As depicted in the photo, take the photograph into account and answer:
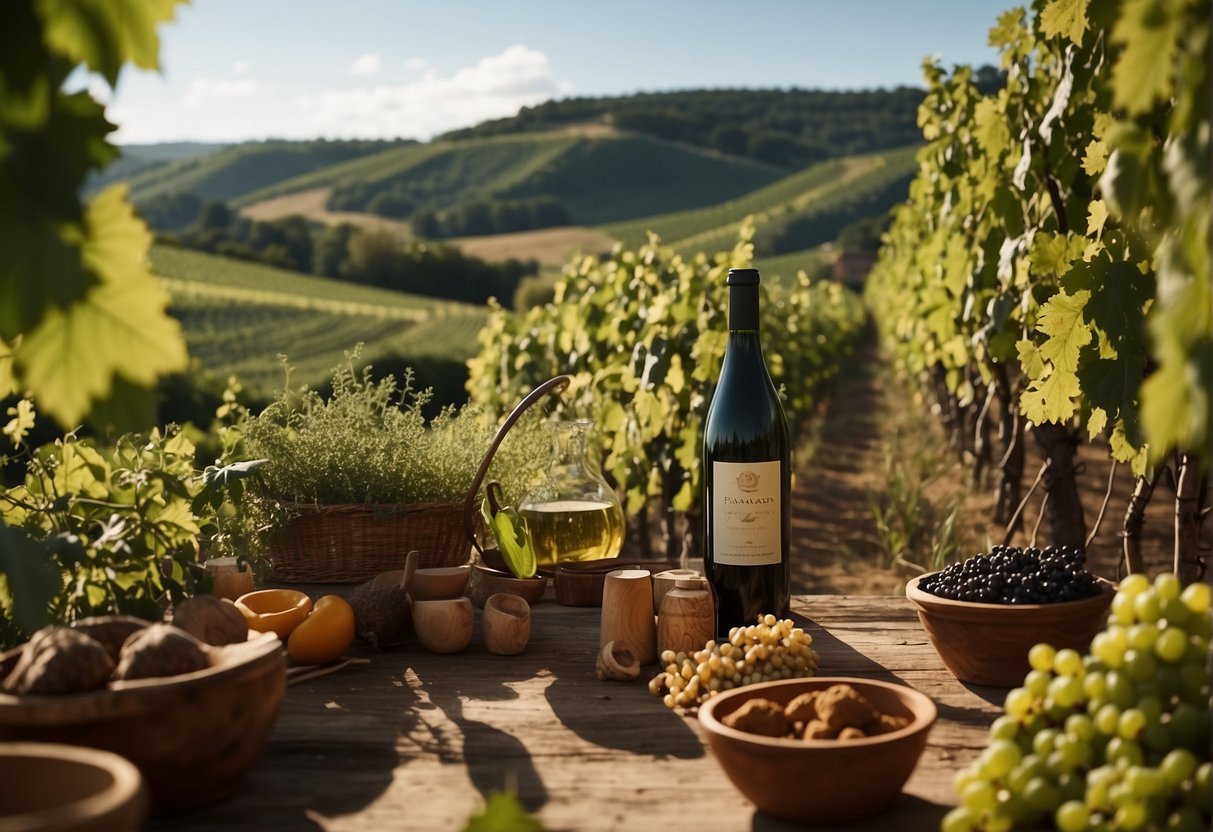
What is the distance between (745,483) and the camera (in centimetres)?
186

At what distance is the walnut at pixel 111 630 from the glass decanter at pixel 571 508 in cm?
112

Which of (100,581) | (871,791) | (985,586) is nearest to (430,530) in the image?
(100,581)

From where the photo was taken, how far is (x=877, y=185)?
186 feet

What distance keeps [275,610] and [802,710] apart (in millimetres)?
1003

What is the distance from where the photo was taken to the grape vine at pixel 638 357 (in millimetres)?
4660

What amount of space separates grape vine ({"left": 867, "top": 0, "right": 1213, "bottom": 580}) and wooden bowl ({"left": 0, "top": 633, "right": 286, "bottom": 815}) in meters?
0.92

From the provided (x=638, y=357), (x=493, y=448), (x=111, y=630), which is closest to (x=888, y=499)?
(x=638, y=357)

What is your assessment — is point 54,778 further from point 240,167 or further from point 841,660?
point 240,167

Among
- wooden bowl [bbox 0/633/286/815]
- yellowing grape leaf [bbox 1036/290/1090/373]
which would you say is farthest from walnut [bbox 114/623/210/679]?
yellowing grape leaf [bbox 1036/290/1090/373]

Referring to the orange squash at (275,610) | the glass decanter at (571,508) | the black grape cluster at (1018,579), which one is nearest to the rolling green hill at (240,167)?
the glass decanter at (571,508)

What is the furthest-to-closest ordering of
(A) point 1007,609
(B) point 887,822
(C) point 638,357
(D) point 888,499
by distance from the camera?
1. (D) point 888,499
2. (C) point 638,357
3. (A) point 1007,609
4. (B) point 887,822

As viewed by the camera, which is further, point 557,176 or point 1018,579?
point 557,176

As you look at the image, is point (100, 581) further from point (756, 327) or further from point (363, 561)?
point (756, 327)

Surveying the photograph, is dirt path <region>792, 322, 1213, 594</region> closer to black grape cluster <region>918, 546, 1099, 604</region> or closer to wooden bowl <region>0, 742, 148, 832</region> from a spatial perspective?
black grape cluster <region>918, 546, 1099, 604</region>
